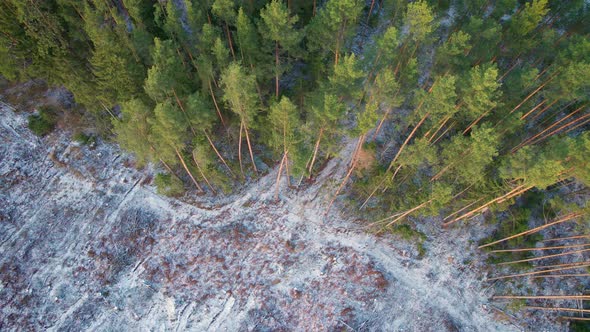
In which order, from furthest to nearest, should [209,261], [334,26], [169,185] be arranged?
1. [169,185]
2. [209,261]
3. [334,26]

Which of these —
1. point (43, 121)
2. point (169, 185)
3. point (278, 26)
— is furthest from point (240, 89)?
point (43, 121)

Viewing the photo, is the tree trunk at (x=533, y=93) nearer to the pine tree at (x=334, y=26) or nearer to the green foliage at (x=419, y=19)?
the green foliage at (x=419, y=19)

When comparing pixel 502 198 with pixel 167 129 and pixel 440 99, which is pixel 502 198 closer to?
→ pixel 440 99

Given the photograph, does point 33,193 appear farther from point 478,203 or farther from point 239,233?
point 478,203

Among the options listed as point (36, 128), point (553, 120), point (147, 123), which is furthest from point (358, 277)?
point (36, 128)

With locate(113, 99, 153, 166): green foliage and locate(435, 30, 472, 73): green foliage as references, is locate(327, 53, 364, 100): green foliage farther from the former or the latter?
Answer: locate(113, 99, 153, 166): green foliage
